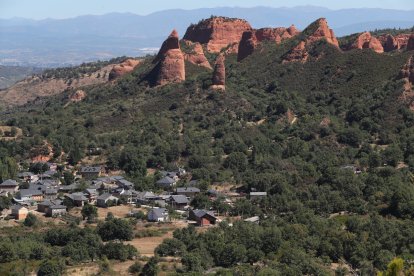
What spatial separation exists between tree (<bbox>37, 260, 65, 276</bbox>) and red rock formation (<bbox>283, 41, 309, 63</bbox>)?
63.0 meters

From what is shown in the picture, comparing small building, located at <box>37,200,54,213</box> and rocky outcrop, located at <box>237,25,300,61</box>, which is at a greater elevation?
rocky outcrop, located at <box>237,25,300,61</box>

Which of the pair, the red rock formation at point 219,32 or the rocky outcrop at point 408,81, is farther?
the red rock formation at point 219,32

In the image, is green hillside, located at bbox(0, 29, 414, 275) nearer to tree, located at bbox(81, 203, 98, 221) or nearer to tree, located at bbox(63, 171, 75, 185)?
tree, located at bbox(63, 171, 75, 185)

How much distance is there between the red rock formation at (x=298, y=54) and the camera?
4055 inches

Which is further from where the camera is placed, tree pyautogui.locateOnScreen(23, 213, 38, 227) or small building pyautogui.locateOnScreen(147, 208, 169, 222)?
small building pyautogui.locateOnScreen(147, 208, 169, 222)

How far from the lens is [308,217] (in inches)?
2234

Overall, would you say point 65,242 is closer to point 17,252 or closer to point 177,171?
point 17,252

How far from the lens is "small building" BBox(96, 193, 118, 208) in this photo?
65.6 meters

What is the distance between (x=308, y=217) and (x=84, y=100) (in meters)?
57.9

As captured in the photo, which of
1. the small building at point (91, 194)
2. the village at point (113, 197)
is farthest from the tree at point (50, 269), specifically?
the small building at point (91, 194)

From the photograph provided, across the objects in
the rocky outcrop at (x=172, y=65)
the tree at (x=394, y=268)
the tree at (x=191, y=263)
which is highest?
the tree at (x=394, y=268)

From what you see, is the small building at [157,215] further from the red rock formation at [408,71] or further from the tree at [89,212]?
the red rock formation at [408,71]

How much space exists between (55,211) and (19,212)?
2.72m

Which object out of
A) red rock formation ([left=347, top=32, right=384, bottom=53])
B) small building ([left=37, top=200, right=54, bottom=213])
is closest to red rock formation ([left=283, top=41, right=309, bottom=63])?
red rock formation ([left=347, top=32, right=384, bottom=53])
